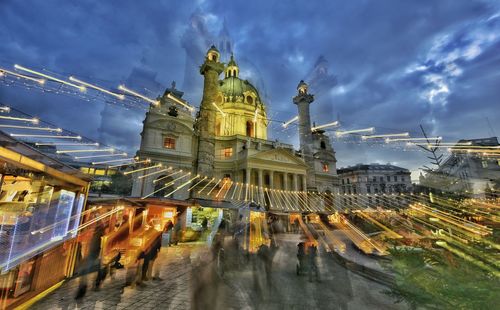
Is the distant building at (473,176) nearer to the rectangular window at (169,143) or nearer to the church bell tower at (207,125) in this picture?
the church bell tower at (207,125)

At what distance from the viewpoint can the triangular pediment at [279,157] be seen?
105ft

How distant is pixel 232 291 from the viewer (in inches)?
264

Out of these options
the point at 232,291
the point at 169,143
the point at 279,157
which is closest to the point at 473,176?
the point at 279,157

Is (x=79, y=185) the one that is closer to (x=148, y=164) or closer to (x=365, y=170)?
(x=148, y=164)

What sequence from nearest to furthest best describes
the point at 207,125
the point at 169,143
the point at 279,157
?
the point at 207,125
the point at 169,143
the point at 279,157

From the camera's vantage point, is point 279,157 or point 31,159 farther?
point 279,157

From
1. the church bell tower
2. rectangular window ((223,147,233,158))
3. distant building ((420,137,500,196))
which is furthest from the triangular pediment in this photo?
distant building ((420,137,500,196))

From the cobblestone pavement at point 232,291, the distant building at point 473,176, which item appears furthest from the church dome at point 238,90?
the cobblestone pavement at point 232,291

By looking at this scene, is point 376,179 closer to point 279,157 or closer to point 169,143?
point 279,157

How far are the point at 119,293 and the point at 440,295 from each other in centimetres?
754

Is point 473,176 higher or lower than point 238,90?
lower

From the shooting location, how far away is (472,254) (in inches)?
199

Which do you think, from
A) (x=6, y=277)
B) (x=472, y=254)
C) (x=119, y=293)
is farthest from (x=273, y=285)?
(x=6, y=277)

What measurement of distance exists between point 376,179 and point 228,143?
157 feet
